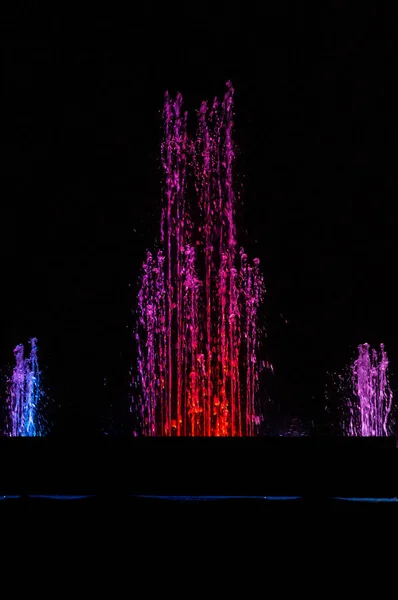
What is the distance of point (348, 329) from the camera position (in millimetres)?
8391

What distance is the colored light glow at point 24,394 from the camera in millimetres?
7891

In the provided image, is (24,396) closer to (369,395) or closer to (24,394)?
(24,394)

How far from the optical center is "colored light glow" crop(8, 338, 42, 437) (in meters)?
7.89

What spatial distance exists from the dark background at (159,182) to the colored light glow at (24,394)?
0.14m

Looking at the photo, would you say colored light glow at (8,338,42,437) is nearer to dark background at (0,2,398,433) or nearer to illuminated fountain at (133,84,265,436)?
dark background at (0,2,398,433)

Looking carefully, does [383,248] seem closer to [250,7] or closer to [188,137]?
[188,137]

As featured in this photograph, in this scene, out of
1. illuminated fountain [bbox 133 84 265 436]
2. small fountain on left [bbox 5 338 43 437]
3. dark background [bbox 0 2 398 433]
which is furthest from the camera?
dark background [bbox 0 2 398 433]

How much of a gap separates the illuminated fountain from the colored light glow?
4.12 feet

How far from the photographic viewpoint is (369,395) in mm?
8312

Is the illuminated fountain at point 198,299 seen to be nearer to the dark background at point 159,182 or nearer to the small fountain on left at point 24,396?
the dark background at point 159,182

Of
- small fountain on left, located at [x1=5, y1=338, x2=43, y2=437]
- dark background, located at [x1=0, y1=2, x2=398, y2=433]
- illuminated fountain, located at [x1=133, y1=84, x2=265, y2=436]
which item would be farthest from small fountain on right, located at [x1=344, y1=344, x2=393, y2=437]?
small fountain on left, located at [x1=5, y1=338, x2=43, y2=437]

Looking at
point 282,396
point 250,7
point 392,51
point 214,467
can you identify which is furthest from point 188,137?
point 214,467

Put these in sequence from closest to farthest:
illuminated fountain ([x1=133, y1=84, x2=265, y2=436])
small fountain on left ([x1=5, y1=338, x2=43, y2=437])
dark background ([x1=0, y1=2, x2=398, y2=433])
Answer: illuminated fountain ([x1=133, y1=84, x2=265, y2=436]) → small fountain on left ([x1=5, y1=338, x2=43, y2=437]) → dark background ([x1=0, y1=2, x2=398, y2=433])

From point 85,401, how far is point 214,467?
4.93 m
